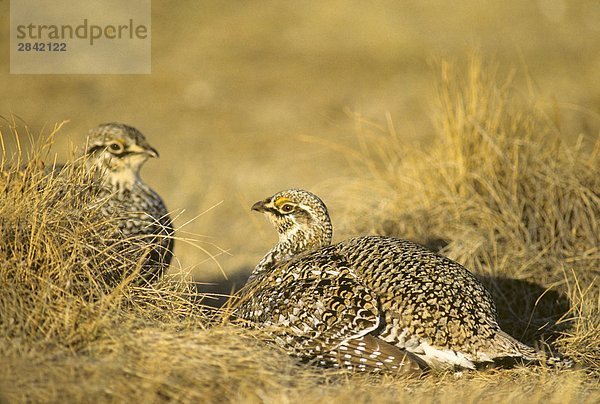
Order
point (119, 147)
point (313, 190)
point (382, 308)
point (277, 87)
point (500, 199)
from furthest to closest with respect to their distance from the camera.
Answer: point (277, 87), point (313, 190), point (500, 199), point (119, 147), point (382, 308)

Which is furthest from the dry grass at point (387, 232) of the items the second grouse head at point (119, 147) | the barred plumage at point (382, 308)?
the second grouse head at point (119, 147)

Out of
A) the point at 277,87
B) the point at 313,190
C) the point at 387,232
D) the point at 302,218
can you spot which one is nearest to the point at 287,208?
the point at 302,218

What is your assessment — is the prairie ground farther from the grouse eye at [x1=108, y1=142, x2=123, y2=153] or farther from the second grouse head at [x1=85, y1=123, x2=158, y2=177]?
the grouse eye at [x1=108, y1=142, x2=123, y2=153]

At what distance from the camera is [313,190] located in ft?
25.8

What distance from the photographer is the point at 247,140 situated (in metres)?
12.0

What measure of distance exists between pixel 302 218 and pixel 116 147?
5.33ft

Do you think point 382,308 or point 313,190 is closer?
point 382,308

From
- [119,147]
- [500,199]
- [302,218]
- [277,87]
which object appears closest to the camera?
[302,218]

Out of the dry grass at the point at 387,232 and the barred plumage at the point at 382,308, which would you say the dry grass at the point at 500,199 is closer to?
the dry grass at the point at 387,232

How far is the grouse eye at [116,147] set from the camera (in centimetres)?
600

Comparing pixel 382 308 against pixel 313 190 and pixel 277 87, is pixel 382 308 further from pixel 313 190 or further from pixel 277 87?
pixel 277 87

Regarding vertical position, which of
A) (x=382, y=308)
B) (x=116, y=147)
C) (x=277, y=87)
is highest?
(x=277, y=87)

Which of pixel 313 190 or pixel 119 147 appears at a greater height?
pixel 119 147

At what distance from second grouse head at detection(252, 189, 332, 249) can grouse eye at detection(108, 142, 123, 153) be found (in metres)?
1.33
